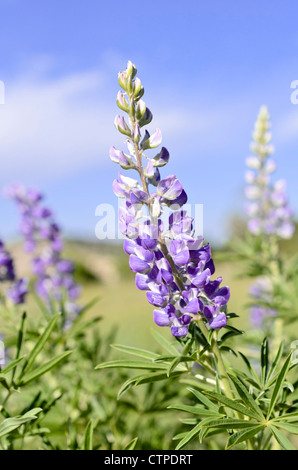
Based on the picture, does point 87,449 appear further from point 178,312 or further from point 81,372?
point 81,372

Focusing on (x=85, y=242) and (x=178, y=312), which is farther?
(x=85, y=242)

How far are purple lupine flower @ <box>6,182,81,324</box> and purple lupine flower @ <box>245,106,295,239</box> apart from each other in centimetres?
139

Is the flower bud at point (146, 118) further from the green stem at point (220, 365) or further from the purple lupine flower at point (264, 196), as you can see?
the purple lupine flower at point (264, 196)

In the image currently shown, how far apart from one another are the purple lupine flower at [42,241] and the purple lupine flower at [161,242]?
2261mm

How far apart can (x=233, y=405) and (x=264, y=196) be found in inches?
102

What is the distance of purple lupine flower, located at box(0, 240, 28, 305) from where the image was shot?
2.57 metres

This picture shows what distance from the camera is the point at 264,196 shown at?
3537mm

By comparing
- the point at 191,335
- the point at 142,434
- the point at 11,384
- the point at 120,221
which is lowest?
the point at 142,434

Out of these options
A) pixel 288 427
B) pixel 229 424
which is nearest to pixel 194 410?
pixel 229 424

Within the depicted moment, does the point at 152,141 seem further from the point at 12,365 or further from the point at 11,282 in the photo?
the point at 11,282
